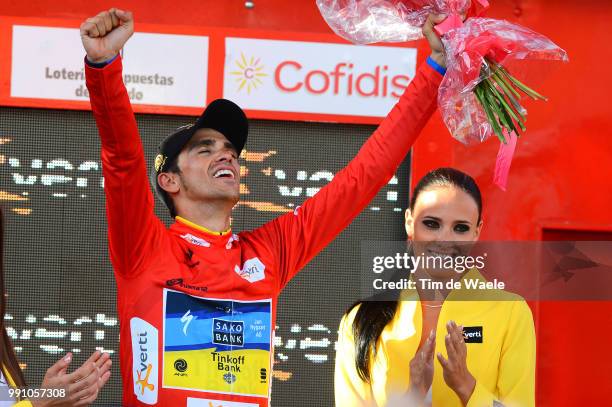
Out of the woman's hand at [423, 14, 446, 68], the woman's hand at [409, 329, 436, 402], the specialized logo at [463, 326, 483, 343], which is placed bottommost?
the woman's hand at [409, 329, 436, 402]

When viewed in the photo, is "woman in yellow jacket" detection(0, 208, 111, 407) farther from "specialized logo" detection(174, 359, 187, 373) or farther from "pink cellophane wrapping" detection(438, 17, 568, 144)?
"pink cellophane wrapping" detection(438, 17, 568, 144)

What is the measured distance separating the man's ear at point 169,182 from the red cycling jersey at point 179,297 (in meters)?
0.17

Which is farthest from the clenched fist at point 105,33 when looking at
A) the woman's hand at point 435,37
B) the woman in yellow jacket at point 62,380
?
the woman's hand at point 435,37

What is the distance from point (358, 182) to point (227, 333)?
68 cm

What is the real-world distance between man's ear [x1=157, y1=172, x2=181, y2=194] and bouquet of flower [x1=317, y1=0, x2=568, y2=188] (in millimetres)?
783

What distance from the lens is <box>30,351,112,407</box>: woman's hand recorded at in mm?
2900

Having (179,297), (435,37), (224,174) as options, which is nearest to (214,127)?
(224,174)

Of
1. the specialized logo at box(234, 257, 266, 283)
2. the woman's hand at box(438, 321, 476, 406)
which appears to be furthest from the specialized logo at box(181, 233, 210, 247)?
the woman's hand at box(438, 321, 476, 406)

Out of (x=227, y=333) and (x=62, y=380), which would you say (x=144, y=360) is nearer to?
(x=227, y=333)

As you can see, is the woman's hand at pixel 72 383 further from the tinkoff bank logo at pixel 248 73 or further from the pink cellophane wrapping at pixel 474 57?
the tinkoff bank logo at pixel 248 73

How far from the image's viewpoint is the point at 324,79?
5312 mm

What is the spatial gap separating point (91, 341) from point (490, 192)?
6.62 feet

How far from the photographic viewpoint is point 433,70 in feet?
12.1

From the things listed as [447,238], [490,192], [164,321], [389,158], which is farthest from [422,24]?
[490,192]
